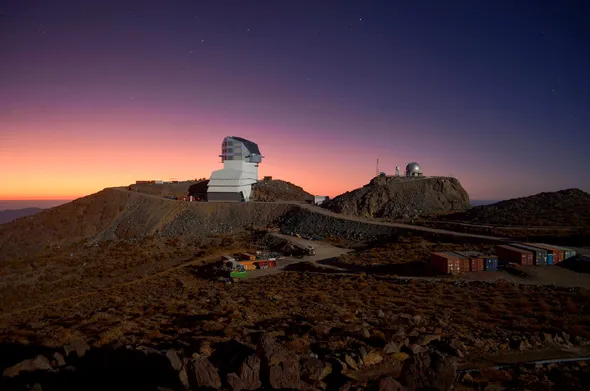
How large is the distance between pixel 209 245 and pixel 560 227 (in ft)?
136

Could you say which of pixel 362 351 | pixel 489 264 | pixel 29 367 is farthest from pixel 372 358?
pixel 489 264

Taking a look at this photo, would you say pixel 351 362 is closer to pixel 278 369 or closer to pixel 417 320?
pixel 278 369

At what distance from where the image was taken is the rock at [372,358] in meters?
11.1

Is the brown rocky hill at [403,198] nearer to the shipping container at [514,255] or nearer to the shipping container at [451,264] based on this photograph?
the shipping container at [514,255]

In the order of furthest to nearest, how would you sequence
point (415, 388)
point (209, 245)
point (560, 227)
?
point (209, 245) → point (560, 227) → point (415, 388)

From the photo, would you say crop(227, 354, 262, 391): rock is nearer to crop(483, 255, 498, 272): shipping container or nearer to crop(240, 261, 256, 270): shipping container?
crop(240, 261, 256, 270): shipping container

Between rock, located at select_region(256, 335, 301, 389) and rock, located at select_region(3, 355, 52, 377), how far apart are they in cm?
614

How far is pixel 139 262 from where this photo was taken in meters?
37.9

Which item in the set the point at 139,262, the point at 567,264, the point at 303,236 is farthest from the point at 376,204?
the point at 139,262

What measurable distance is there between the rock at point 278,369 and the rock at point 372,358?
2.83 meters

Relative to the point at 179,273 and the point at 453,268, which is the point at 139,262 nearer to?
the point at 179,273

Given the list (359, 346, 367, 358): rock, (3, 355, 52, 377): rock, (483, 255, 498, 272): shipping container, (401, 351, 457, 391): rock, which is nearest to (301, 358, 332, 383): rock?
(359, 346, 367, 358): rock

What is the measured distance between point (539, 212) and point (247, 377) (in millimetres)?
49986

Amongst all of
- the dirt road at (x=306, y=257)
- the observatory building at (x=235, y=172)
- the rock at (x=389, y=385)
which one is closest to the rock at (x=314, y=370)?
the rock at (x=389, y=385)
